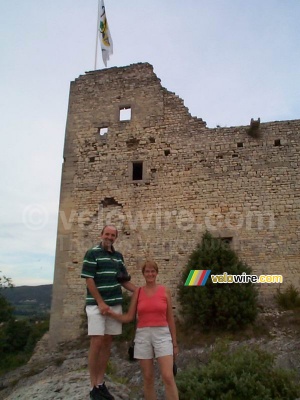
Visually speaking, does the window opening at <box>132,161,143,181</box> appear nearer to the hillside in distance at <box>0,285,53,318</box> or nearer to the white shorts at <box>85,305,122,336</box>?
the white shorts at <box>85,305,122,336</box>

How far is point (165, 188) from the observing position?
1221 cm

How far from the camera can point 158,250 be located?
38.4ft

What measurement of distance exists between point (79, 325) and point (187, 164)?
646 centimetres

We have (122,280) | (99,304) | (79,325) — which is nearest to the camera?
(99,304)

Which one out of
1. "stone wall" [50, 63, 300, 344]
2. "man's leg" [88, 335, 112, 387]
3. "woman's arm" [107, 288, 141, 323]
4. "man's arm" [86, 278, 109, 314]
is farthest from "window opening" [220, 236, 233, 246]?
"man's arm" [86, 278, 109, 314]

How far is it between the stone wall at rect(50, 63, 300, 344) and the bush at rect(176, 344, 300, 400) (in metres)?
5.74

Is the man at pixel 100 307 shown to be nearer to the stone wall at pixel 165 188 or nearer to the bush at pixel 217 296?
the bush at pixel 217 296

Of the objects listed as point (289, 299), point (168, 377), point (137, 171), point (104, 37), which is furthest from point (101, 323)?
point (104, 37)

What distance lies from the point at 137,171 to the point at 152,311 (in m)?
9.03

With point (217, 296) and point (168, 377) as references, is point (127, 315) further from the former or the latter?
point (217, 296)

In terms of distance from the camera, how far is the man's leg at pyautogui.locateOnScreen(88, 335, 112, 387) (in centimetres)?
419

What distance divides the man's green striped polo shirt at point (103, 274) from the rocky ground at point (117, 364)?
176cm

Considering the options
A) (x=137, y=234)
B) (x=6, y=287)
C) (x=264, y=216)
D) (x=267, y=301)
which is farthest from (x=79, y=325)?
(x=6, y=287)

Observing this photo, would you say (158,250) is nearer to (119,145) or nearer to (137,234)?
(137,234)
